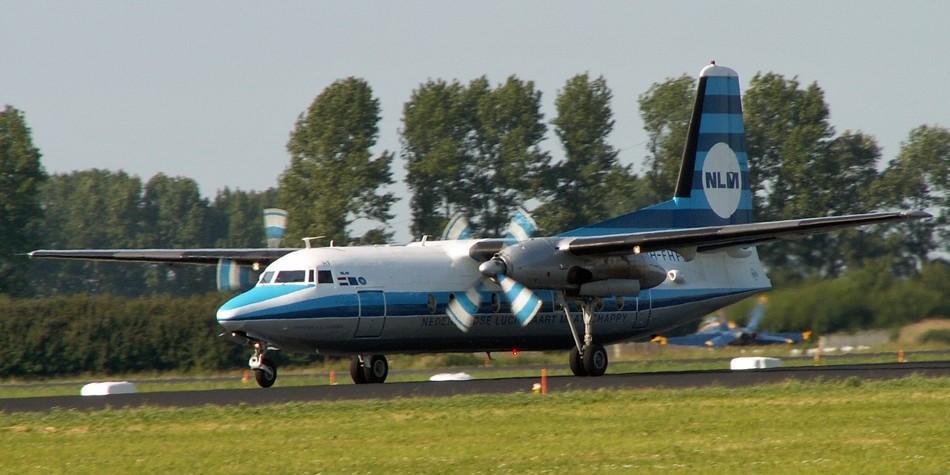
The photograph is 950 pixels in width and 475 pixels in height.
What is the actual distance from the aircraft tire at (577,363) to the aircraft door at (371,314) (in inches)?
170

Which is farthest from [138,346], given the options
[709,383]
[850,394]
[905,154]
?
[905,154]

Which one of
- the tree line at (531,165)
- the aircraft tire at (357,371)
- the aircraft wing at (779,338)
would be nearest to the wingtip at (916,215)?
the aircraft tire at (357,371)

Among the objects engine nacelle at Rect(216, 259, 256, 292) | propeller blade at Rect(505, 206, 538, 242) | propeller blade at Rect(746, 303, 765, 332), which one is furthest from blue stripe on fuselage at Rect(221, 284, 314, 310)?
propeller blade at Rect(746, 303, 765, 332)

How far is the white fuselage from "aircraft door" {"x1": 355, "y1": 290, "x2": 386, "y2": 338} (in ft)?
0.06

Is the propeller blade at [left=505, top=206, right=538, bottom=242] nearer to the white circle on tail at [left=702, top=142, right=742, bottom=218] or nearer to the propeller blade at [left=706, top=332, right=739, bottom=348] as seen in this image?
the white circle on tail at [left=702, top=142, right=742, bottom=218]

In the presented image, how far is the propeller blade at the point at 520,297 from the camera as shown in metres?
27.7

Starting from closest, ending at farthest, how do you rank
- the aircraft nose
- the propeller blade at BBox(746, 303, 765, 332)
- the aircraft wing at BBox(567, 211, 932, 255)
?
the aircraft nose
the aircraft wing at BBox(567, 211, 932, 255)
the propeller blade at BBox(746, 303, 765, 332)

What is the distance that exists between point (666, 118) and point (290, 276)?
172ft

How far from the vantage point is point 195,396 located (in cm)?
2488

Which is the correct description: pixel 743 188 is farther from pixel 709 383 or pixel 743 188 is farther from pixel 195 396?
pixel 195 396

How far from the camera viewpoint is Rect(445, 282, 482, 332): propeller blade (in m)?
27.9

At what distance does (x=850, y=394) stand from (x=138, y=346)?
24.7 metres

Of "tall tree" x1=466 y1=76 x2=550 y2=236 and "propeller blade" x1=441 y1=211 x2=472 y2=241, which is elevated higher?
"tall tree" x1=466 y1=76 x2=550 y2=236

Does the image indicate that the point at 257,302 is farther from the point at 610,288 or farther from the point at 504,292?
the point at 610,288
